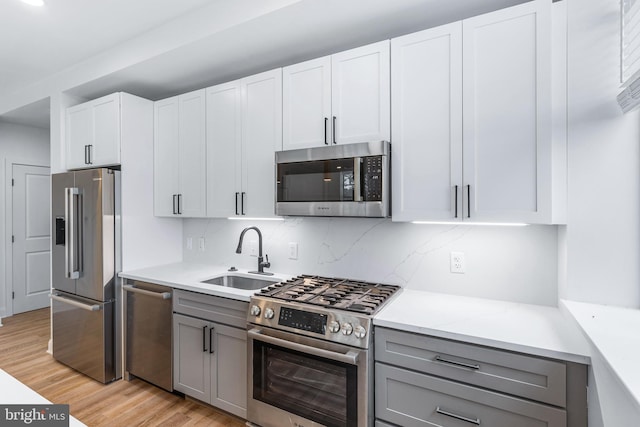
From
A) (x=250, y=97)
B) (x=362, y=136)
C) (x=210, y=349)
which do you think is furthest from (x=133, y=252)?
(x=362, y=136)

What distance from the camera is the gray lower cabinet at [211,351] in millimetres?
2107

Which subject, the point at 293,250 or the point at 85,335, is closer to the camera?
the point at 293,250

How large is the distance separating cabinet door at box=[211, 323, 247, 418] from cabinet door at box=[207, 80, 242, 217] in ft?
2.85

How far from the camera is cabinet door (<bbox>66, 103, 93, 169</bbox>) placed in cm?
298

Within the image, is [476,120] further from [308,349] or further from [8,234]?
[8,234]

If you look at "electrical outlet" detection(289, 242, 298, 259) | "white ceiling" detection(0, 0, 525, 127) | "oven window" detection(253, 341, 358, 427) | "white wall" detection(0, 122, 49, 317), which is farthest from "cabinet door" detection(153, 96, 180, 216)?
"white wall" detection(0, 122, 49, 317)

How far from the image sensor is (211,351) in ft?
7.30

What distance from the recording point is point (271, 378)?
6.27ft

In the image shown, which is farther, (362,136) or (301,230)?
(301,230)

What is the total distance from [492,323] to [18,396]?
1.77 m

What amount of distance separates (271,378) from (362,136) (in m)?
1.50

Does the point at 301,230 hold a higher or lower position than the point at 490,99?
lower

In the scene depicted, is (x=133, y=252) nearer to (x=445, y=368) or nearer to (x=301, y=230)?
(x=301, y=230)

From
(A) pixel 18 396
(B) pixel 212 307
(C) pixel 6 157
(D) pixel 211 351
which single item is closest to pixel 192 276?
(B) pixel 212 307
